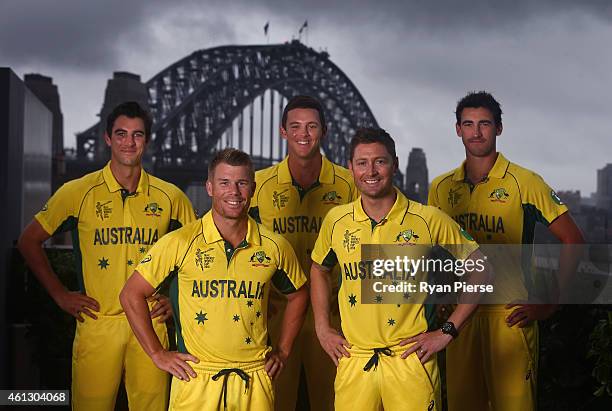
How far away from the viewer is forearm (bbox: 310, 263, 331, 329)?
392cm

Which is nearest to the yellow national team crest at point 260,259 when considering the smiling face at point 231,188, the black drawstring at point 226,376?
the smiling face at point 231,188

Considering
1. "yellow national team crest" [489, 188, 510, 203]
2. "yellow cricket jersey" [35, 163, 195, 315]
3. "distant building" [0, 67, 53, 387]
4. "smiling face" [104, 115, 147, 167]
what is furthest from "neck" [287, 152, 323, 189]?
"distant building" [0, 67, 53, 387]

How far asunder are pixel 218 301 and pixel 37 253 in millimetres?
1704

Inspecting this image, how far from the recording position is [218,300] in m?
3.66

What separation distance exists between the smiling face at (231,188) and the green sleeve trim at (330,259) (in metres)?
0.57

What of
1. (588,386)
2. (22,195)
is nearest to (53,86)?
(22,195)

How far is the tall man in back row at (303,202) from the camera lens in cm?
473

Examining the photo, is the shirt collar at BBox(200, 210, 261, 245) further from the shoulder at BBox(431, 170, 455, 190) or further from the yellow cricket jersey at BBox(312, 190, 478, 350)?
the shoulder at BBox(431, 170, 455, 190)

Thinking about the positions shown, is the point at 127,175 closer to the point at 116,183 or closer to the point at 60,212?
the point at 116,183

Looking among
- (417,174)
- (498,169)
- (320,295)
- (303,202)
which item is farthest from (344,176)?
(417,174)

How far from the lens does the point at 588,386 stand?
5551 millimetres

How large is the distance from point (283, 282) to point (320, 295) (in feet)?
0.75

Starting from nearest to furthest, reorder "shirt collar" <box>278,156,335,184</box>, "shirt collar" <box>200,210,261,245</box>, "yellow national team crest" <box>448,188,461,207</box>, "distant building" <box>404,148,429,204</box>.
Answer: "shirt collar" <box>200,210,261,245</box> < "yellow national team crest" <box>448,188,461,207</box> < "shirt collar" <box>278,156,335,184</box> < "distant building" <box>404,148,429,204</box>

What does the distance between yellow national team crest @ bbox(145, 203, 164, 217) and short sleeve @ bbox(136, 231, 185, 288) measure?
38.4 inches
